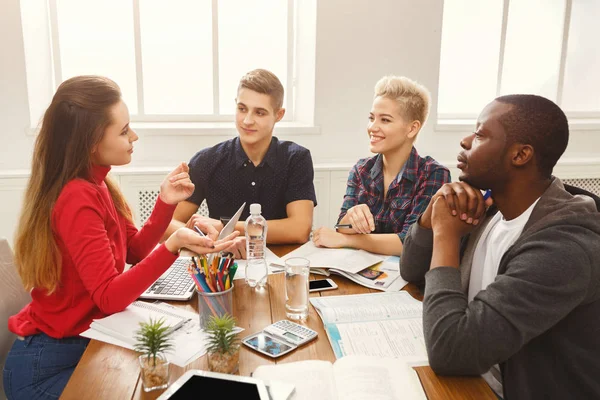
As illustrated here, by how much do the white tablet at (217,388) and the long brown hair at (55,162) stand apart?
0.61 metres

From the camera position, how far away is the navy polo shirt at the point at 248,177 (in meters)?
2.16

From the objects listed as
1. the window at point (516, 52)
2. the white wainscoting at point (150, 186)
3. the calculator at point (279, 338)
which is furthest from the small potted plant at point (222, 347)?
the window at point (516, 52)

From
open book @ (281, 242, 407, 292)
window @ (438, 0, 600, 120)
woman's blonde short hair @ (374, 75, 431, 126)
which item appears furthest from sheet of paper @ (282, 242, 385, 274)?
window @ (438, 0, 600, 120)

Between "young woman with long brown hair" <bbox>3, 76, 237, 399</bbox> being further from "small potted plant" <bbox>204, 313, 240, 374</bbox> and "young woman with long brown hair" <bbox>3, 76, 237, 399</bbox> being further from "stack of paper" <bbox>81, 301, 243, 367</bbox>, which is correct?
"small potted plant" <bbox>204, 313, 240, 374</bbox>

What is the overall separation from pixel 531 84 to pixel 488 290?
3222mm

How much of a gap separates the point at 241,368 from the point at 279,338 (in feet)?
0.45

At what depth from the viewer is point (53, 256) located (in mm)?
1284

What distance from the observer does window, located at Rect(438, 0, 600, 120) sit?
3588 millimetres

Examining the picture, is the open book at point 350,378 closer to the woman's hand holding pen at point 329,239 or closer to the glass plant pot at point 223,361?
the glass plant pot at point 223,361

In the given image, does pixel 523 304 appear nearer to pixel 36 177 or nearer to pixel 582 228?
pixel 582 228

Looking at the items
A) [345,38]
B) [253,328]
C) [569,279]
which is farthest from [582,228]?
[345,38]

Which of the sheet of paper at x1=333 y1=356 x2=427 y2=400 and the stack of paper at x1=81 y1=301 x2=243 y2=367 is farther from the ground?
the sheet of paper at x1=333 y1=356 x2=427 y2=400

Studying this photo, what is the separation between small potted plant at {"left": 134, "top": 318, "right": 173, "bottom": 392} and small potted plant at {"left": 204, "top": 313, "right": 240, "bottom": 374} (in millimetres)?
82

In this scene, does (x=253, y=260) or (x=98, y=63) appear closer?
(x=253, y=260)
